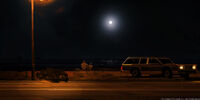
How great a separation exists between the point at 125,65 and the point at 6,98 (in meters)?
14.4

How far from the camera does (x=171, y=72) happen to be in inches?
928

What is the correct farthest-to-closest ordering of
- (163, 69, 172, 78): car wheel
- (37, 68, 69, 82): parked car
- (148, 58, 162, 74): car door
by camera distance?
(148, 58, 162, 74): car door
(163, 69, 172, 78): car wheel
(37, 68, 69, 82): parked car

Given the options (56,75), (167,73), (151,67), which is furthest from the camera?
(151,67)

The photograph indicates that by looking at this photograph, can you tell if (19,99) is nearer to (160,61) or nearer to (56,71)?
(56,71)

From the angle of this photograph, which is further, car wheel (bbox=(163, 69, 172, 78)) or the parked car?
car wheel (bbox=(163, 69, 172, 78))

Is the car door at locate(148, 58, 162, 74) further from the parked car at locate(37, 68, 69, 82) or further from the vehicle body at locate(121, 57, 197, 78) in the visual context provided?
the parked car at locate(37, 68, 69, 82)

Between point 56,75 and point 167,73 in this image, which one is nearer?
point 56,75

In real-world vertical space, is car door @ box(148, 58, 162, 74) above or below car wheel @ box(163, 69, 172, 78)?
above

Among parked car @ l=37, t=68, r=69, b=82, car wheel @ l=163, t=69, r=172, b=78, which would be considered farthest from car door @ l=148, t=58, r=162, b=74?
parked car @ l=37, t=68, r=69, b=82

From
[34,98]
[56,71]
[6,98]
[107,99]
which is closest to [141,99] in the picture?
[107,99]

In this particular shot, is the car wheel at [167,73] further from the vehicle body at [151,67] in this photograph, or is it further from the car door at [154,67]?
the car door at [154,67]

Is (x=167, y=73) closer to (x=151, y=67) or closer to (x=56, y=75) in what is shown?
(x=151, y=67)

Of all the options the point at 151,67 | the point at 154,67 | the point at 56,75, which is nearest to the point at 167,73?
the point at 154,67

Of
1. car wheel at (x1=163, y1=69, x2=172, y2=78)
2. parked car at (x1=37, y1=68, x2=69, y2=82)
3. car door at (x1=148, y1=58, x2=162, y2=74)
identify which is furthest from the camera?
car door at (x1=148, y1=58, x2=162, y2=74)
